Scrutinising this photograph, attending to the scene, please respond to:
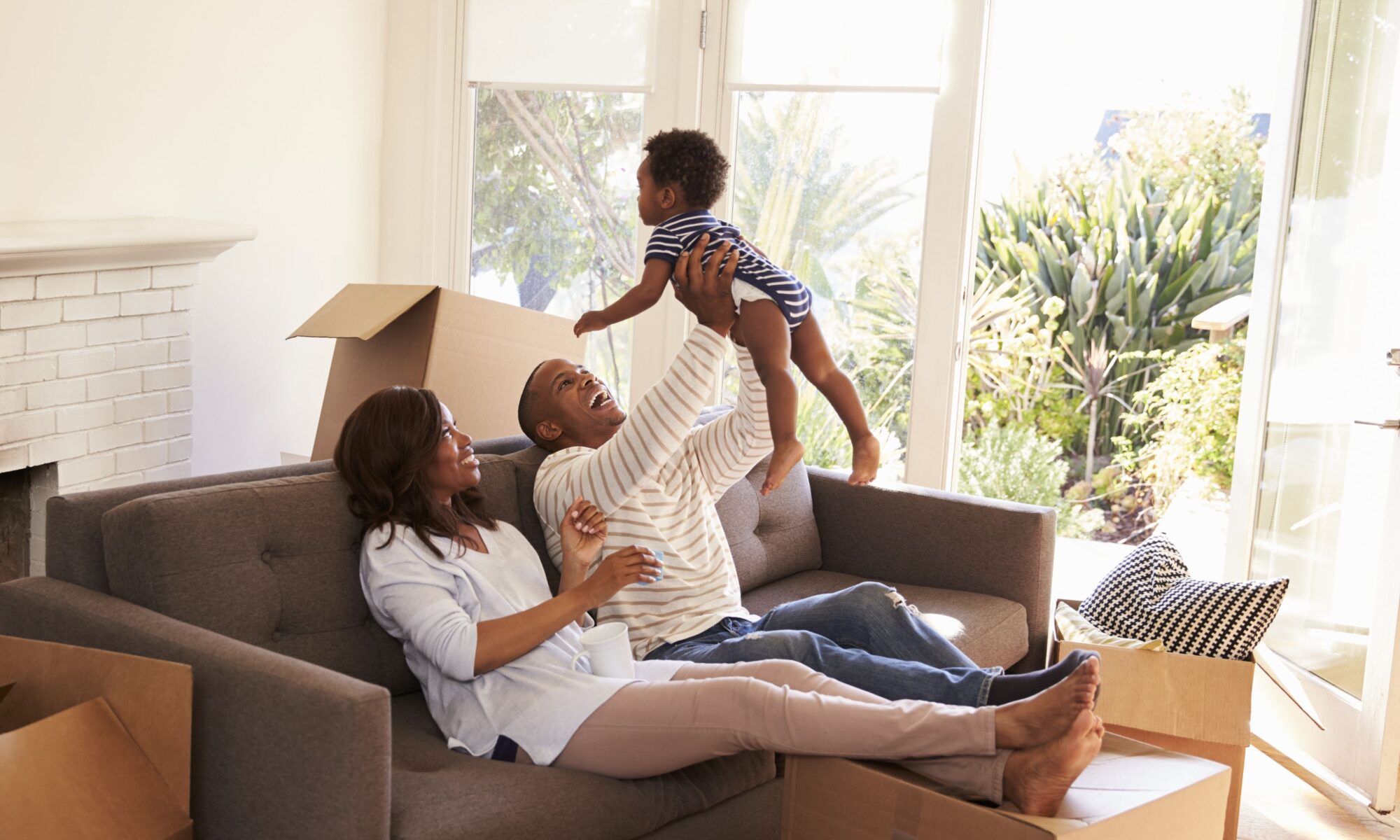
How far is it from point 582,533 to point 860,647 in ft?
1.78

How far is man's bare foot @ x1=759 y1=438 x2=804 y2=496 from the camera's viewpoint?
2.10 meters

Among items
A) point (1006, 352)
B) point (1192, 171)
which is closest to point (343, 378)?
point (1006, 352)

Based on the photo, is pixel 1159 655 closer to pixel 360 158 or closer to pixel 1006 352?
pixel 360 158

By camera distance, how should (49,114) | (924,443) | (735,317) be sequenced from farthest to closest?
(924,443) < (49,114) < (735,317)

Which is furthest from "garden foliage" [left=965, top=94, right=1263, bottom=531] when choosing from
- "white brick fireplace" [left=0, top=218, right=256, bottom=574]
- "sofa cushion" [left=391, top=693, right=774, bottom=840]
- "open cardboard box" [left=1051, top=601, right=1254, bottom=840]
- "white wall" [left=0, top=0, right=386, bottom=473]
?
"sofa cushion" [left=391, top=693, right=774, bottom=840]

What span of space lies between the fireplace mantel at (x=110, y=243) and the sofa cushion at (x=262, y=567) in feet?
3.68

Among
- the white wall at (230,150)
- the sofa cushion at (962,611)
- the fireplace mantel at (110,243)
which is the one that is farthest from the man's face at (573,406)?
the white wall at (230,150)

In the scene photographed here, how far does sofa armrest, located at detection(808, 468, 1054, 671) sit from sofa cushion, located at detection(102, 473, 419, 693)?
1.37m

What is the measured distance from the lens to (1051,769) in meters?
1.61

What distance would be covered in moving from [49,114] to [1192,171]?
198 inches

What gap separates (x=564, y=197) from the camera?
4211 millimetres

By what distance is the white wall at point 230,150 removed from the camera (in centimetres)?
302

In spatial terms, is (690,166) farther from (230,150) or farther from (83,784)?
(230,150)

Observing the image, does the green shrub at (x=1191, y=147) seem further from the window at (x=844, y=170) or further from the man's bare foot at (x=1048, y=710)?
the man's bare foot at (x=1048, y=710)
